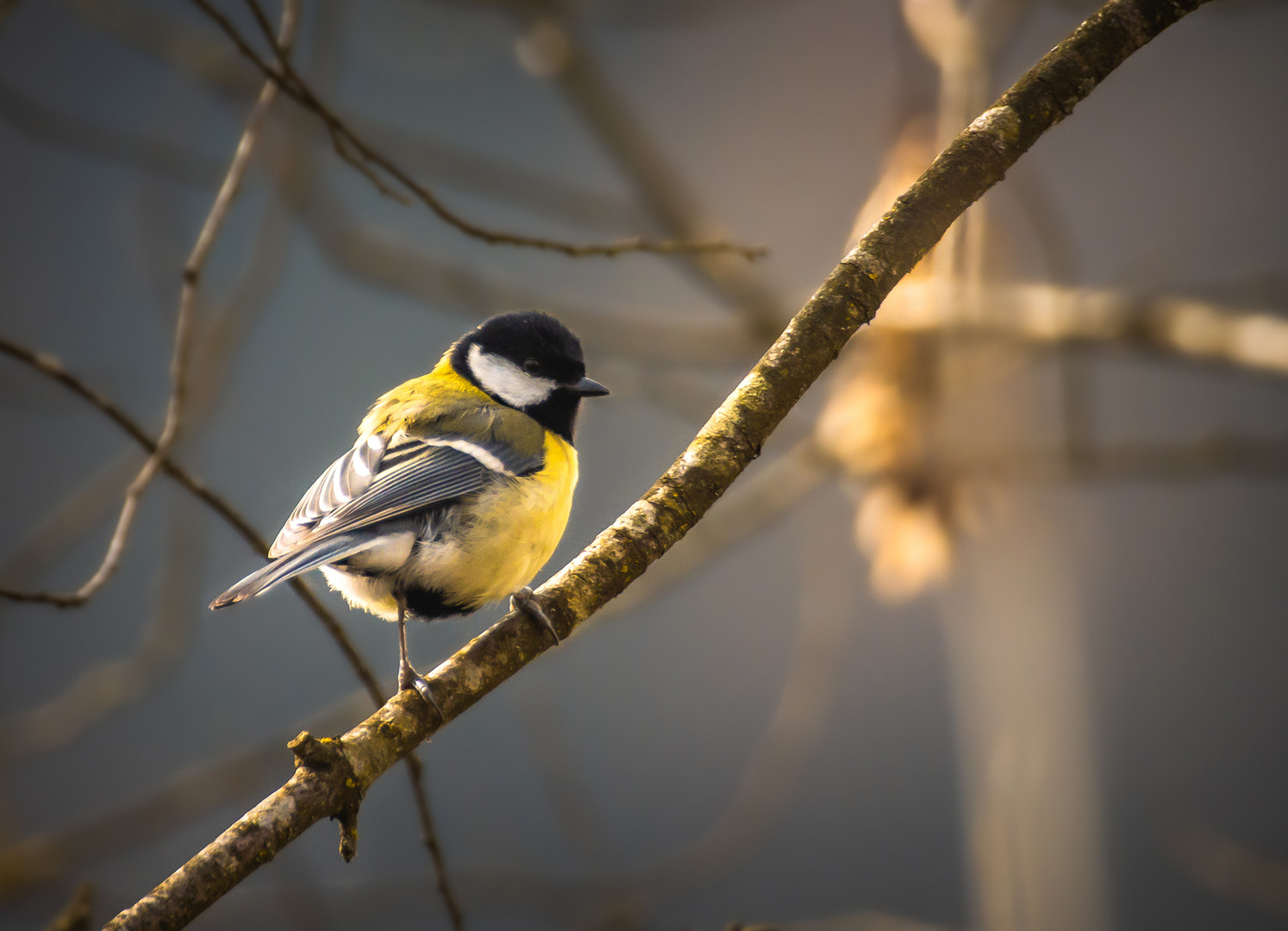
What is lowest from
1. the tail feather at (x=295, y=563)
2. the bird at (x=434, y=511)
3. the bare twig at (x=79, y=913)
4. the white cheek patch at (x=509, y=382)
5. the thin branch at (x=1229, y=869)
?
the thin branch at (x=1229, y=869)

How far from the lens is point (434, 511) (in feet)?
6.00

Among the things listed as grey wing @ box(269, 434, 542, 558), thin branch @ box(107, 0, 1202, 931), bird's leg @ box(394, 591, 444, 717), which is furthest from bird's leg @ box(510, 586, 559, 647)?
grey wing @ box(269, 434, 542, 558)

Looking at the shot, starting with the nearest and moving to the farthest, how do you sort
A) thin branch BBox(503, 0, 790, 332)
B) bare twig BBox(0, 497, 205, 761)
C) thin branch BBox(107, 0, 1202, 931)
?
thin branch BBox(107, 0, 1202, 931) → bare twig BBox(0, 497, 205, 761) → thin branch BBox(503, 0, 790, 332)

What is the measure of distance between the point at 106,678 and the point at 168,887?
195 cm

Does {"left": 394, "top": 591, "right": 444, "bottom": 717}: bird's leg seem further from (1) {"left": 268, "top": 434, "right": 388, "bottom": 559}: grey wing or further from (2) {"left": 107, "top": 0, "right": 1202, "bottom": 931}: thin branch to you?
(1) {"left": 268, "top": 434, "right": 388, "bottom": 559}: grey wing

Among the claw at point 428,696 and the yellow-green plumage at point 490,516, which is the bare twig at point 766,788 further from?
the claw at point 428,696

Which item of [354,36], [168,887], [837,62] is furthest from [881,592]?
[837,62]

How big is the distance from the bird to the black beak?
13mm

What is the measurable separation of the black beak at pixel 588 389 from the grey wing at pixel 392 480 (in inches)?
11.1

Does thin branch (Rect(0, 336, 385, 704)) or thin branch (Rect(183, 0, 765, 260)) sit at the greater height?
thin branch (Rect(183, 0, 765, 260))

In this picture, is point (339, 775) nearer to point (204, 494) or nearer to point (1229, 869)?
point (204, 494)

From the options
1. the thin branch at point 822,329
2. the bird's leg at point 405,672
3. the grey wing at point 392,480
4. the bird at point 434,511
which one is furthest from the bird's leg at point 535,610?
the grey wing at point 392,480

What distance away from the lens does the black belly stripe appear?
1831 mm

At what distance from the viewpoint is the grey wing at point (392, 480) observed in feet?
5.55
